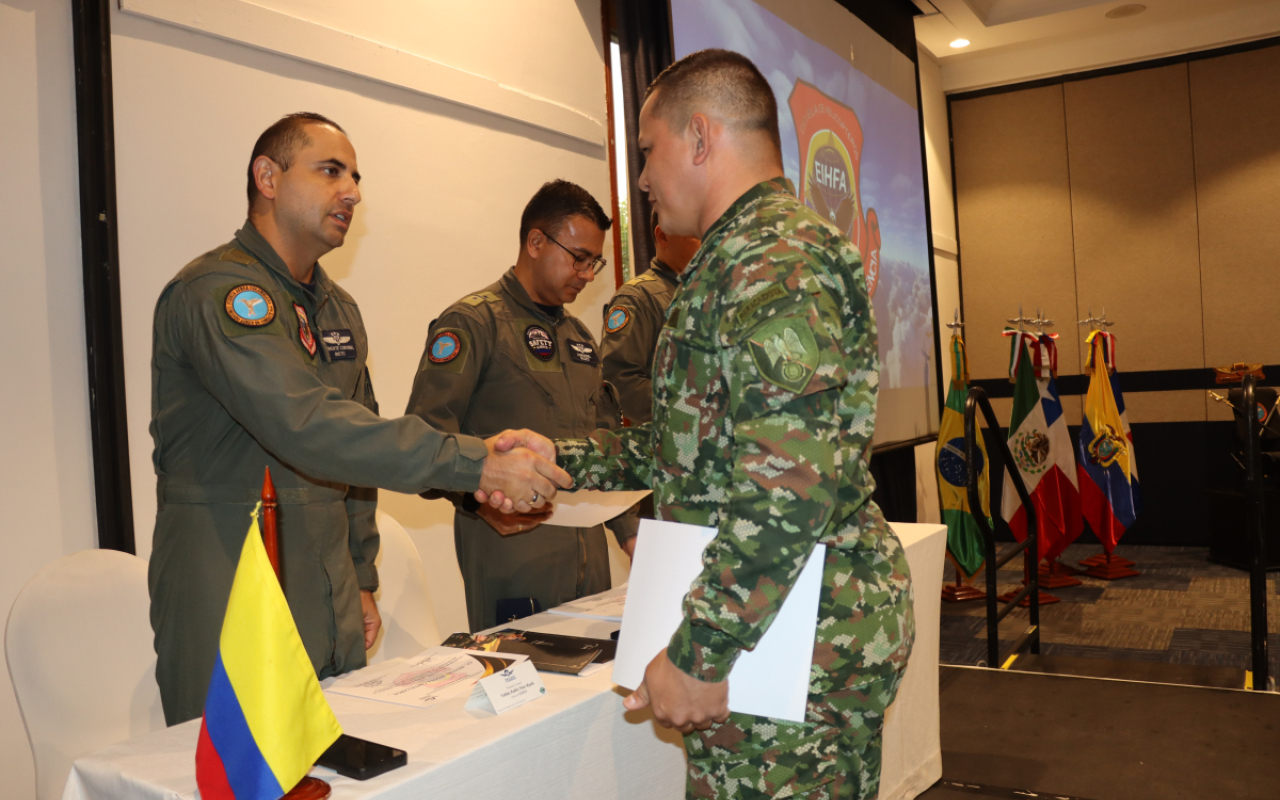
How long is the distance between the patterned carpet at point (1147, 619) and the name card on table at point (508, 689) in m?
3.21

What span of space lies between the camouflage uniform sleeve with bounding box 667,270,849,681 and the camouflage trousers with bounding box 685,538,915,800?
0.42 ft

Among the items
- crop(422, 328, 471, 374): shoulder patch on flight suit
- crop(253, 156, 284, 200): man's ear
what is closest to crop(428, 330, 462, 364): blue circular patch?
crop(422, 328, 471, 374): shoulder patch on flight suit

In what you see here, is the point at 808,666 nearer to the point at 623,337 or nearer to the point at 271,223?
the point at 271,223

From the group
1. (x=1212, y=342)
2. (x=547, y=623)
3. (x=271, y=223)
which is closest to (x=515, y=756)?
(x=547, y=623)

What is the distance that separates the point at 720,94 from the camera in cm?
125

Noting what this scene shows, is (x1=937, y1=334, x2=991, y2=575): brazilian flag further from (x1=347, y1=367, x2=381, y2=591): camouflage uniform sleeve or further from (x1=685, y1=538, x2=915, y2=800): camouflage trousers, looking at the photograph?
(x1=685, y1=538, x2=915, y2=800): camouflage trousers

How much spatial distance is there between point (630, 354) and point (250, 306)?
125 centimetres

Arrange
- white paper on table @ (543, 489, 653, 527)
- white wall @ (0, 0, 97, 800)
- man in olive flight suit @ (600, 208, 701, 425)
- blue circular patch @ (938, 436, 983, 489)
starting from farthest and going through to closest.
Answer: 1. blue circular patch @ (938, 436, 983, 489)
2. man in olive flight suit @ (600, 208, 701, 425)
3. white wall @ (0, 0, 97, 800)
4. white paper on table @ (543, 489, 653, 527)

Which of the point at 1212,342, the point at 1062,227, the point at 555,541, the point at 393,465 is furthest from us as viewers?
the point at 1062,227

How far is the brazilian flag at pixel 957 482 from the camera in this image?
5016 mm

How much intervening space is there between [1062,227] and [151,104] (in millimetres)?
6842

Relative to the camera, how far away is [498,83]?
135 inches

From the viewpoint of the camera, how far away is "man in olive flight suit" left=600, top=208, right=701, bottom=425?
2.62m

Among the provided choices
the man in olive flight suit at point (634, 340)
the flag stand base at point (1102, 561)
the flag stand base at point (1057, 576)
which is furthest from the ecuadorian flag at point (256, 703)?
the flag stand base at point (1102, 561)
